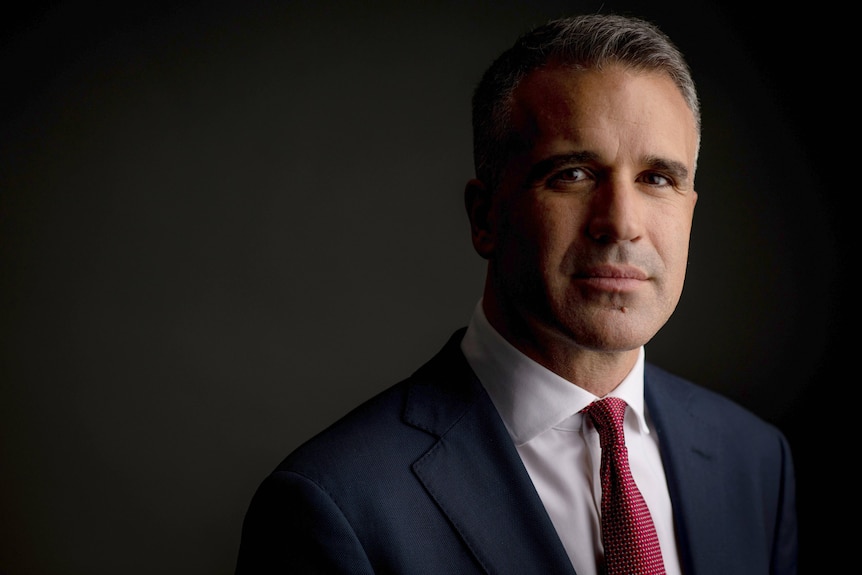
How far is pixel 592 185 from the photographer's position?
2.19 m

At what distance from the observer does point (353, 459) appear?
2172 millimetres

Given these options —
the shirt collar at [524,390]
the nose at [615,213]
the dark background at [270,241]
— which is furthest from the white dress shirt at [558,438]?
the dark background at [270,241]

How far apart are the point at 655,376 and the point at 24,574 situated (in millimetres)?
2742

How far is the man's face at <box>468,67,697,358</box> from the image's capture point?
84.9 inches

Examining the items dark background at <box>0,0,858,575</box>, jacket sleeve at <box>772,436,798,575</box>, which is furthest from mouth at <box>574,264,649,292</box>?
dark background at <box>0,0,858,575</box>

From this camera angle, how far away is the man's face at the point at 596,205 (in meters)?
2.16

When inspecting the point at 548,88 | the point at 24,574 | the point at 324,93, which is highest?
the point at 324,93

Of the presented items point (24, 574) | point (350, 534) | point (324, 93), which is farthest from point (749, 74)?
point (24, 574)

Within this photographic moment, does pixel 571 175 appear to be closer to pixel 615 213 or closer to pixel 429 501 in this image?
pixel 615 213

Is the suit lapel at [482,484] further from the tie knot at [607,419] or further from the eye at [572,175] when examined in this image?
the eye at [572,175]

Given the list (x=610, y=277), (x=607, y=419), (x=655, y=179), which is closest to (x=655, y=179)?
(x=655, y=179)

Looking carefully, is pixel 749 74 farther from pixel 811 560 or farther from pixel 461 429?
pixel 461 429

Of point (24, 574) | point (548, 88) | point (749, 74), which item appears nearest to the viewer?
point (548, 88)

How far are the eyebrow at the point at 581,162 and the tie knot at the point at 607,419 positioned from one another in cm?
60
